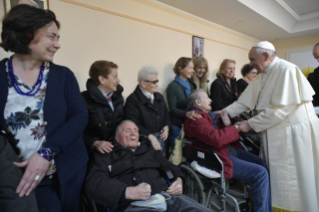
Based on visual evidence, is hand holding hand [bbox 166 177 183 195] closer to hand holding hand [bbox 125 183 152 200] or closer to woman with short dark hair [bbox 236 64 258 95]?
hand holding hand [bbox 125 183 152 200]

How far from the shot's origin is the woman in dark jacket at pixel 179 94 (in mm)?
2484

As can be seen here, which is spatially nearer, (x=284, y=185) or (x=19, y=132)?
(x=19, y=132)

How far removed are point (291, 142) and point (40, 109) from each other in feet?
7.13

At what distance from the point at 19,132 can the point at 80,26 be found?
1819 millimetres

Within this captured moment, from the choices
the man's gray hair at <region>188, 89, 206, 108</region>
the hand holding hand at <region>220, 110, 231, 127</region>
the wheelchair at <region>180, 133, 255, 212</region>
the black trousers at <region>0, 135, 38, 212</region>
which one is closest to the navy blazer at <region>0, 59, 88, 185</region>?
the black trousers at <region>0, 135, 38, 212</region>

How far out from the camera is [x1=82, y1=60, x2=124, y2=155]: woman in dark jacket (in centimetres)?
173

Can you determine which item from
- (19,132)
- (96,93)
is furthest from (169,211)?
(96,93)

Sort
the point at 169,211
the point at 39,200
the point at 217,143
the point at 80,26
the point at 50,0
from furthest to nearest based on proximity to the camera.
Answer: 1. the point at 80,26
2. the point at 50,0
3. the point at 217,143
4. the point at 169,211
5. the point at 39,200

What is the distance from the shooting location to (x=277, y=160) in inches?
73.4

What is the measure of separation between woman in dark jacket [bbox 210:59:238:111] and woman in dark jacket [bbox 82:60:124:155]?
1.66 metres

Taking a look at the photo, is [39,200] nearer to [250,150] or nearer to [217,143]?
[217,143]

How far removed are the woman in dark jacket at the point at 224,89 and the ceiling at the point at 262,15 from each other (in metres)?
1.13

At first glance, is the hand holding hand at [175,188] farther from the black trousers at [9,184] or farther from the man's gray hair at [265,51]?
the man's gray hair at [265,51]

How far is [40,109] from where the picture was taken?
3.18 feet
